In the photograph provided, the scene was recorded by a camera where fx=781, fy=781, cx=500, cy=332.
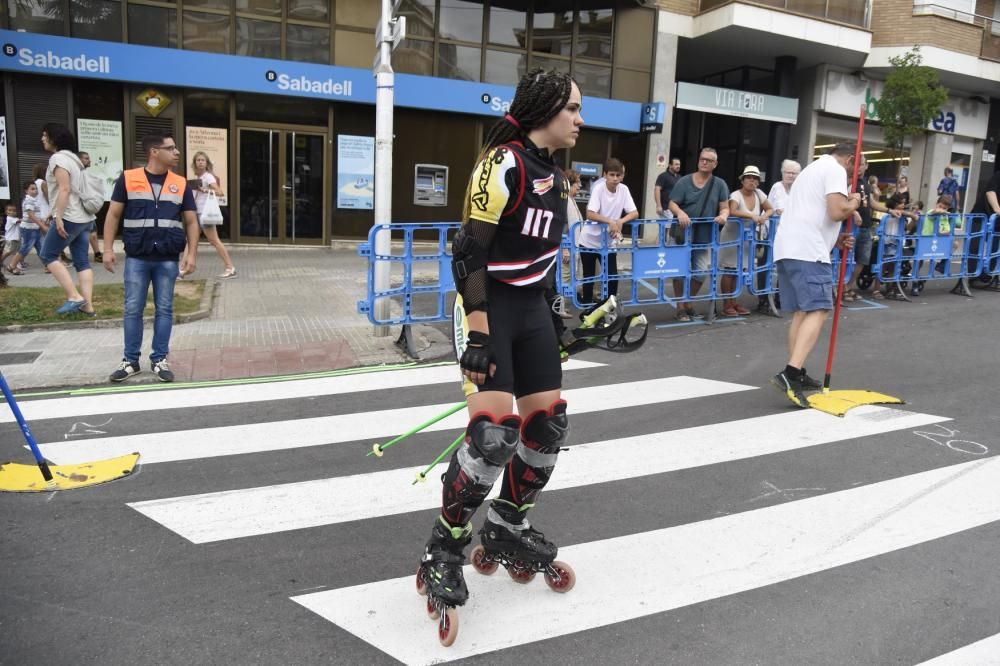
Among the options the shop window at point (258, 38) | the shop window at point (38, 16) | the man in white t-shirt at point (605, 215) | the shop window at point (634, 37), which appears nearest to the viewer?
the man in white t-shirt at point (605, 215)

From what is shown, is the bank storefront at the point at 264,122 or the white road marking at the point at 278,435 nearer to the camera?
the white road marking at the point at 278,435

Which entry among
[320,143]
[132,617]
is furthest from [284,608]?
[320,143]

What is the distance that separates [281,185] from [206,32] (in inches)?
131

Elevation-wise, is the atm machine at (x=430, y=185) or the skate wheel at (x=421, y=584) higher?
the atm machine at (x=430, y=185)

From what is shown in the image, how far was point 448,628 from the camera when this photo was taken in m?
2.89

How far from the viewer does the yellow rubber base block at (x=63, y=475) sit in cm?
435

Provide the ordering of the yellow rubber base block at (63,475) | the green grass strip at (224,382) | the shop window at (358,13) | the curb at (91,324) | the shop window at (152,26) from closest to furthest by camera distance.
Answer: the yellow rubber base block at (63,475), the green grass strip at (224,382), the curb at (91,324), the shop window at (152,26), the shop window at (358,13)

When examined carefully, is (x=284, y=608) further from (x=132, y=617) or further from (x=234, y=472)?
(x=234, y=472)

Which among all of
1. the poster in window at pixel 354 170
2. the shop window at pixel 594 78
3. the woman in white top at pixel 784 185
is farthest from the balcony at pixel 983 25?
the poster in window at pixel 354 170

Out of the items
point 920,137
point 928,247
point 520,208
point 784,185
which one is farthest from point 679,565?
point 920,137

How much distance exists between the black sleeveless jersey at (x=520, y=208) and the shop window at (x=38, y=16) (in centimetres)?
1541

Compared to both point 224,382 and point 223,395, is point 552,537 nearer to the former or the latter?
point 223,395

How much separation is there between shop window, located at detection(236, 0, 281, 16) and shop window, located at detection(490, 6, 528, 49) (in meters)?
4.92

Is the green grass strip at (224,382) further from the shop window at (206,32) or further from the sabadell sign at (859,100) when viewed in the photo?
the sabadell sign at (859,100)
